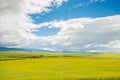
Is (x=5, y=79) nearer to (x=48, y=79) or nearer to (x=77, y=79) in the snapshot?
(x=48, y=79)

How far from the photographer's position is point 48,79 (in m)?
21.9

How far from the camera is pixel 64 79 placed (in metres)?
21.6

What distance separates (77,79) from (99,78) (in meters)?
2.24

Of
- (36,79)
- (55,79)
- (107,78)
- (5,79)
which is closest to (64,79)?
(55,79)

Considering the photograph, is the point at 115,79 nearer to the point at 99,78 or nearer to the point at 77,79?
the point at 99,78

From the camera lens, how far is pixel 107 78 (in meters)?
21.7

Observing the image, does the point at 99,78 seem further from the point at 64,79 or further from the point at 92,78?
the point at 64,79

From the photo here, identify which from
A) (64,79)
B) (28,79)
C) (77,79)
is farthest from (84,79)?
(28,79)

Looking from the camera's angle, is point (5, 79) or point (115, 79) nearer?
point (115, 79)

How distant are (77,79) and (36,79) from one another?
4.21 m

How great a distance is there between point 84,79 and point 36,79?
16.2 feet

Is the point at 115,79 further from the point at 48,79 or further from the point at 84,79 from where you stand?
the point at 48,79

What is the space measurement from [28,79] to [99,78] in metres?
7.32

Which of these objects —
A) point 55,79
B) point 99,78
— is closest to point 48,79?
point 55,79
